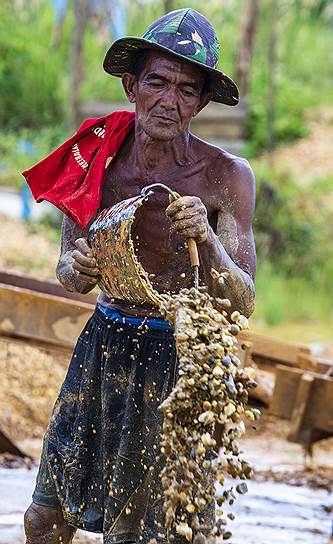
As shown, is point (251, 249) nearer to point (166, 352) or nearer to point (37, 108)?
point (166, 352)

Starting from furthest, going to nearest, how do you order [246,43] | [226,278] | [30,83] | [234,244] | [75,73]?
[30,83] < [246,43] < [75,73] < [234,244] < [226,278]

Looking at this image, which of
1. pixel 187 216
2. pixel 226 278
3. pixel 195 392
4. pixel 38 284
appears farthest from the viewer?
pixel 38 284

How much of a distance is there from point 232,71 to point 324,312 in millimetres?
7761

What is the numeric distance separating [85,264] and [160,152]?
49 cm

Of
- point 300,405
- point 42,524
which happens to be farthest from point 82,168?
point 300,405

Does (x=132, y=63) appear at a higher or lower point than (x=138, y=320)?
higher

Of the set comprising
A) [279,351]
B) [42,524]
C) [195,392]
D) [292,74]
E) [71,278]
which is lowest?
[42,524]

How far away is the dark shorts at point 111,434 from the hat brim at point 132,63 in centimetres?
84

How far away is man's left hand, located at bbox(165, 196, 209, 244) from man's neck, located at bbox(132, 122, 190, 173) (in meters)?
0.43

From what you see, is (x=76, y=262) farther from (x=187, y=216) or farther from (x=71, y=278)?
(x=187, y=216)

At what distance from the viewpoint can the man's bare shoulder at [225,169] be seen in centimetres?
359

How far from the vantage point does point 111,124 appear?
12.3 feet

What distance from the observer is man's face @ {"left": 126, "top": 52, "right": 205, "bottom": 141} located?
343cm

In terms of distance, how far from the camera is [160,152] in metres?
3.61
